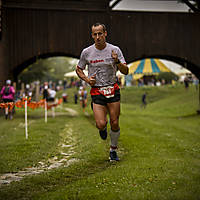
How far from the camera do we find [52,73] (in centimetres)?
8875

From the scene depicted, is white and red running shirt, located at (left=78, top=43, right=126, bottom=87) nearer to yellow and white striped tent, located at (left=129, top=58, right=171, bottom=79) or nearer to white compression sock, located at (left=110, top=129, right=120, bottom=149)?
white compression sock, located at (left=110, top=129, right=120, bottom=149)

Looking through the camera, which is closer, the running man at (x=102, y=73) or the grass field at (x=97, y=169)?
the grass field at (x=97, y=169)

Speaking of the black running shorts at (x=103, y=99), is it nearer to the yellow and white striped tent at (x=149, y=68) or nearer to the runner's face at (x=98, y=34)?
→ the runner's face at (x=98, y=34)

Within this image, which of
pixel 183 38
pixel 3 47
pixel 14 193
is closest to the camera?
pixel 14 193

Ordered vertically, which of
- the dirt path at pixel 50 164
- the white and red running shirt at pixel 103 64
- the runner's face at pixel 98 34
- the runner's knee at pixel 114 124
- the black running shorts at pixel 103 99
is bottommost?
the dirt path at pixel 50 164

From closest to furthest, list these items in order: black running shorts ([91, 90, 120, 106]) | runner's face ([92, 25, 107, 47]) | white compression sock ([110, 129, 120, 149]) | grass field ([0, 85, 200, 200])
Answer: grass field ([0, 85, 200, 200]), runner's face ([92, 25, 107, 47]), black running shorts ([91, 90, 120, 106]), white compression sock ([110, 129, 120, 149])

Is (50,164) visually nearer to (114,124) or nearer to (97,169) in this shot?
(97,169)

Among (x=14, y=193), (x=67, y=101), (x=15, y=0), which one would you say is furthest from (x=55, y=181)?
(x=67, y=101)

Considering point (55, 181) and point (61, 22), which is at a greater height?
point (61, 22)

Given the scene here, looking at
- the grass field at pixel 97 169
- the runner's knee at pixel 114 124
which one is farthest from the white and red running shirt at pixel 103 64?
the grass field at pixel 97 169

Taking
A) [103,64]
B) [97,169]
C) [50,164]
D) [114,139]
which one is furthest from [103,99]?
[50,164]

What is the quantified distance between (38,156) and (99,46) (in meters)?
3.04

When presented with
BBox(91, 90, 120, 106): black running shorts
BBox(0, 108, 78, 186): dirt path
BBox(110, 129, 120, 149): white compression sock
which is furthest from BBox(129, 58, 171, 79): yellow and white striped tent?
BBox(91, 90, 120, 106): black running shorts

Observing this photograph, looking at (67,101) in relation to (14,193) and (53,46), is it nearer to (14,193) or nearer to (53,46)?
(53,46)
